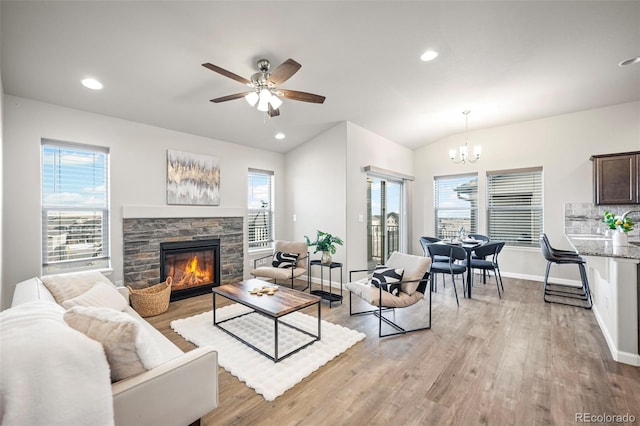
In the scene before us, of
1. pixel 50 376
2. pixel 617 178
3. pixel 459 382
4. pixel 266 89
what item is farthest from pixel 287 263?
pixel 617 178

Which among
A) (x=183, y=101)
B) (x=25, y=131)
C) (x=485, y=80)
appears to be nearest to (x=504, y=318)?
(x=485, y=80)

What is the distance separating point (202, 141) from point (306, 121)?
5.91ft

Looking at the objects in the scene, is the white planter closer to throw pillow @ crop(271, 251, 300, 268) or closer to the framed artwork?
throw pillow @ crop(271, 251, 300, 268)

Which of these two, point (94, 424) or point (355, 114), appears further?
point (355, 114)

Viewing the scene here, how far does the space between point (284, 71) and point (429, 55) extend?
1.73 m

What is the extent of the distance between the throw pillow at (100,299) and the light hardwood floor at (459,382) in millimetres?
769

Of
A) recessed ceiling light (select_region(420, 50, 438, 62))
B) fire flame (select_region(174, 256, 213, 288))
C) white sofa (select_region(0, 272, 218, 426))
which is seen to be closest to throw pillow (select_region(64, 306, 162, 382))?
white sofa (select_region(0, 272, 218, 426))

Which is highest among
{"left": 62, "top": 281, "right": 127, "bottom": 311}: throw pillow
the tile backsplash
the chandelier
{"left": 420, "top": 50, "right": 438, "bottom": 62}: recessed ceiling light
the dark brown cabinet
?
{"left": 420, "top": 50, "right": 438, "bottom": 62}: recessed ceiling light

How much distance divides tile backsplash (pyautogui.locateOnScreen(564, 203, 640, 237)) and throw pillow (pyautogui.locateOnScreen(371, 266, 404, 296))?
384 centimetres

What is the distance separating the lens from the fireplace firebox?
13.8ft

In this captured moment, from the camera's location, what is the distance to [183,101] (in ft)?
11.7

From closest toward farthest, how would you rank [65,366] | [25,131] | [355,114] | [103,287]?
[65,366] → [103,287] → [25,131] → [355,114]

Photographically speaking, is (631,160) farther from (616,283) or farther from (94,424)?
(94,424)

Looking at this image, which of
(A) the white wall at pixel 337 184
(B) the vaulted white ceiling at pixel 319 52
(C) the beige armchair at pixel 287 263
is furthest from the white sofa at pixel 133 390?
(A) the white wall at pixel 337 184
